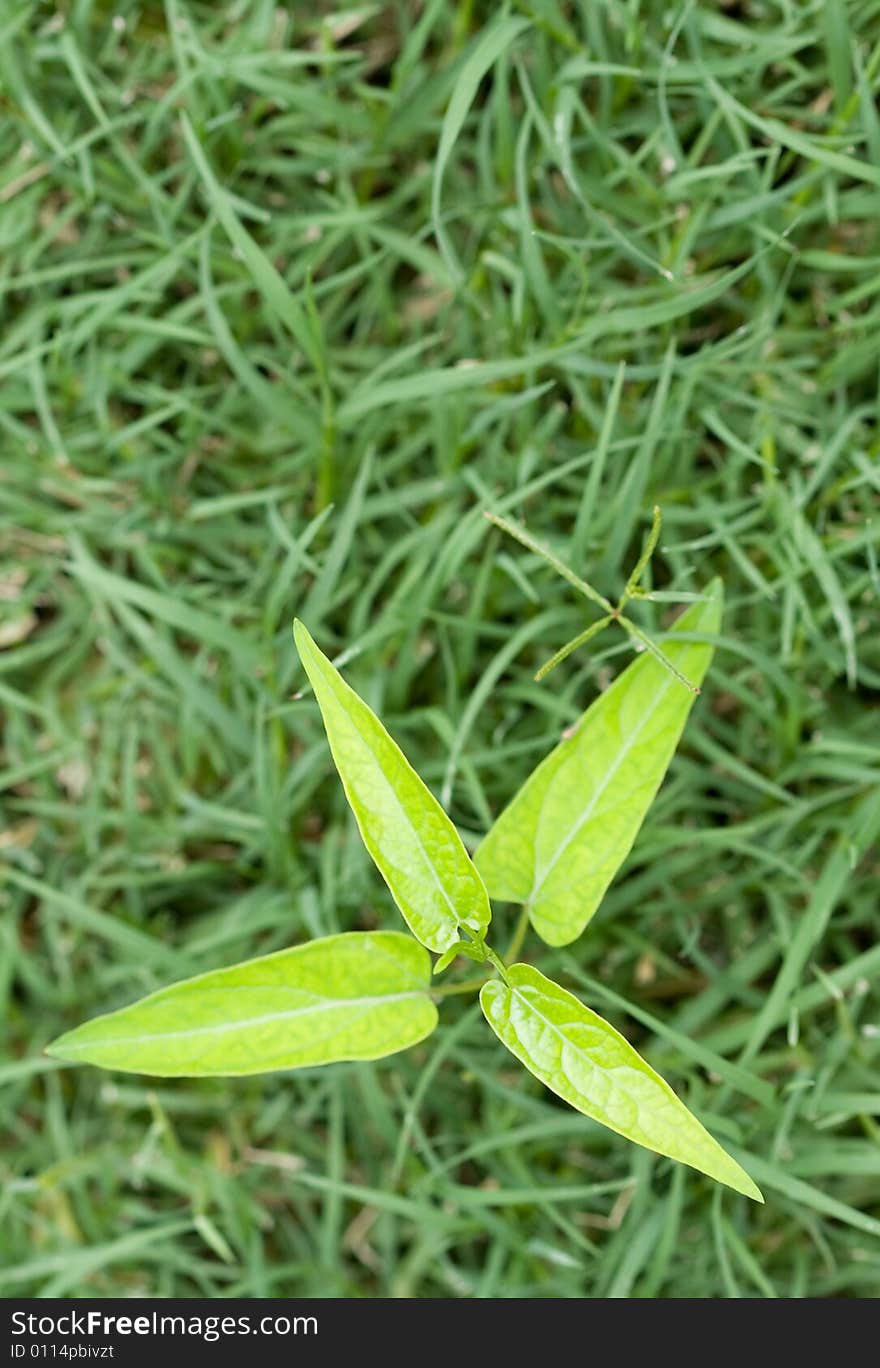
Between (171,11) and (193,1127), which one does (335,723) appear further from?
(171,11)

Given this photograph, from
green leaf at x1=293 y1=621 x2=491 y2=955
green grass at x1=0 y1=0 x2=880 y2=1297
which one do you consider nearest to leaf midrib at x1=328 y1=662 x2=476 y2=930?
green leaf at x1=293 y1=621 x2=491 y2=955

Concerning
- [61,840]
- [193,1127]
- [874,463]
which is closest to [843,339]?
[874,463]

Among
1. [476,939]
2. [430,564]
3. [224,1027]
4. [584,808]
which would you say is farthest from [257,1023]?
[430,564]

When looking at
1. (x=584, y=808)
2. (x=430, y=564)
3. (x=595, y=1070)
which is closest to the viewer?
(x=595, y=1070)

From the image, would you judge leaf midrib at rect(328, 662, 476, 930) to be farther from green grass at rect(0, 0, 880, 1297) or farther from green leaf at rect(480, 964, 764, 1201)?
green grass at rect(0, 0, 880, 1297)

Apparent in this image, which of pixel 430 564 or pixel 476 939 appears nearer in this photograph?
pixel 476 939

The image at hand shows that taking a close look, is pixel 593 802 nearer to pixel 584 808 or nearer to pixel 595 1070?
pixel 584 808
